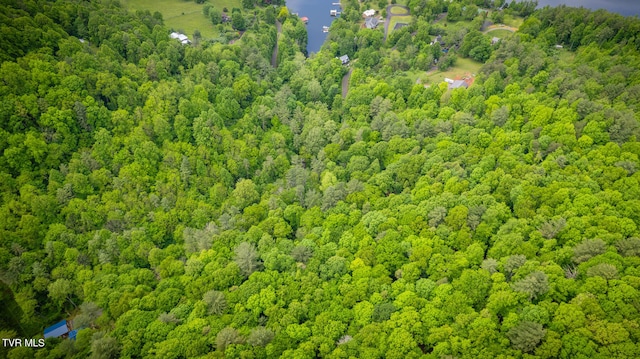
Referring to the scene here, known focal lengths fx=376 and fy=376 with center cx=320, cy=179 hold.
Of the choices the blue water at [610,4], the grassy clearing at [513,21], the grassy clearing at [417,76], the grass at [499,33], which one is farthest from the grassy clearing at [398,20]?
the blue water at [610,4]

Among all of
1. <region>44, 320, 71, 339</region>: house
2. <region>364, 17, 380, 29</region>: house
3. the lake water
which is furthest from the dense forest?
the lake water

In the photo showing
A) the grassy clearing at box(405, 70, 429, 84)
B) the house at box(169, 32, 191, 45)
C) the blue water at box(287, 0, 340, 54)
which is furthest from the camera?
the blue water at box(287, 0, 340, 54)

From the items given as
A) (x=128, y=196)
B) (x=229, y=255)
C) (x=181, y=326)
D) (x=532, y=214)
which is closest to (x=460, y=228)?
(x=532, y=214)

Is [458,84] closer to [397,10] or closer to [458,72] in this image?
[458,72]

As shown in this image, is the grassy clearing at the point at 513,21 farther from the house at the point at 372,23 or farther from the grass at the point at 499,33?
the house at the point at 372,23

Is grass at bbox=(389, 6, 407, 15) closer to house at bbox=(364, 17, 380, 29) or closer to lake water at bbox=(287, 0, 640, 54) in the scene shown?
house at bbox=(364, 17, 380, 29)

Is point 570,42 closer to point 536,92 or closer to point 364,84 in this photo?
point 536,92
